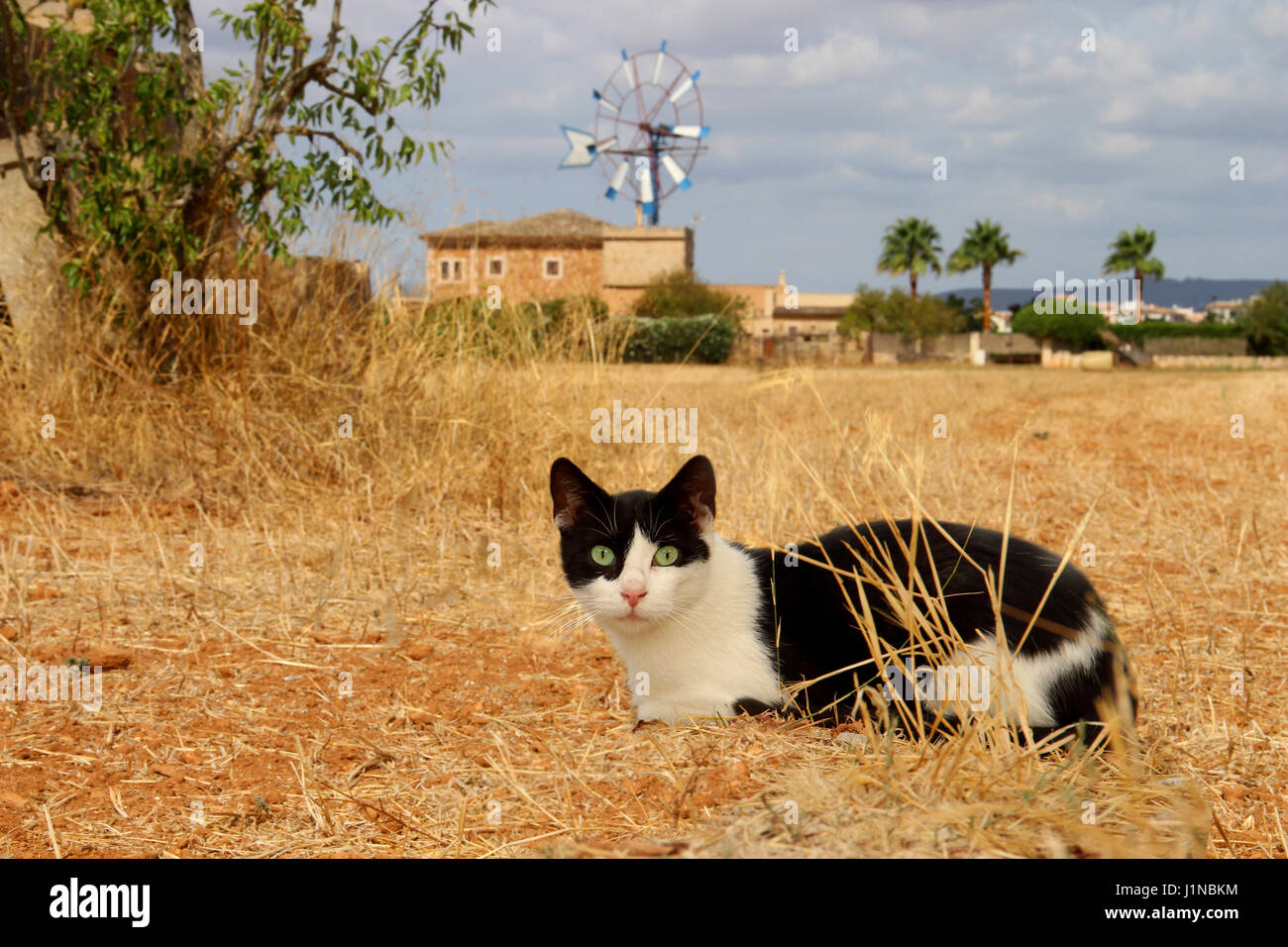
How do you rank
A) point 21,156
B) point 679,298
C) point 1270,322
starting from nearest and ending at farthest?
point 21,156 → point 679,298 → point 1270,322

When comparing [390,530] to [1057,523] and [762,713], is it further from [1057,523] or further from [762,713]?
[1057,523]

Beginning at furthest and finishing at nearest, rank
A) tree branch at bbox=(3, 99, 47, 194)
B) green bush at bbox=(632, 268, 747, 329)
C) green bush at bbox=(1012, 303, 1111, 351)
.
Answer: green bush at bbox=(1012, 303, 1111, 351) → green bush at bbox=(632, 268, 747, 329) → tree branch at bbox=(3, 99, 47, 194)

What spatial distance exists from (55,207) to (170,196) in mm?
772

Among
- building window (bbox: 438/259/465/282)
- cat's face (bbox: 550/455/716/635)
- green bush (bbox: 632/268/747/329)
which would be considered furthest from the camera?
green bush (bbox: 632/268/747/329)

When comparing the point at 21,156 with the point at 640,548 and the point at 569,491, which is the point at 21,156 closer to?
the point at 569,491

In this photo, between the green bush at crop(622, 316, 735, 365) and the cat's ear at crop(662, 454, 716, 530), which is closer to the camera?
the cat's ear at crop(662, 454, 716, 530)

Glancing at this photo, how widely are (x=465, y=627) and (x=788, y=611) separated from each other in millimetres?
1758

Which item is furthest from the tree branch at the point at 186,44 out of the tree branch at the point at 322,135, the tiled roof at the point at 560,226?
the tiled roof at the point at 560,226

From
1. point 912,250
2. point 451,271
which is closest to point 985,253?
point 912,250

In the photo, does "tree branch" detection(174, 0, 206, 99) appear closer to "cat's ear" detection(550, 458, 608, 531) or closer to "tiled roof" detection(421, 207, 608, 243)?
"cat's ear" detection(550, 458, 608, 531)

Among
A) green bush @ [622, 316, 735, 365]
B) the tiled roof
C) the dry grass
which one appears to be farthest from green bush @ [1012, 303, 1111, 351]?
the dry grass

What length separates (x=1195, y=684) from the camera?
12.1ft

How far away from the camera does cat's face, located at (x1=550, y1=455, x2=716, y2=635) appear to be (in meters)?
3.21

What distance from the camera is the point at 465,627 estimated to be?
15.1ft
